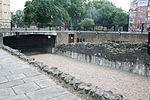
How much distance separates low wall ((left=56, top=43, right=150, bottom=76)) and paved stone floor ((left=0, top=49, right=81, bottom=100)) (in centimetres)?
828

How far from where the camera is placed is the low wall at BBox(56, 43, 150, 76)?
1075cm

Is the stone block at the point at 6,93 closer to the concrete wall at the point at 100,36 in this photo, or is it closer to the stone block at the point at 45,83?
the stone block at the point at 45,83

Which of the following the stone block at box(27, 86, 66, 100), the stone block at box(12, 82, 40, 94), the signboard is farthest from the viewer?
the signboard

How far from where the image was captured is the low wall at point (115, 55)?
10.8 metres

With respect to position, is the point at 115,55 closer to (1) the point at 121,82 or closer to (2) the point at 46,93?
(1) the point at 121,82

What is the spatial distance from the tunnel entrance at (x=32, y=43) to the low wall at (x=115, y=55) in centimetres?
496

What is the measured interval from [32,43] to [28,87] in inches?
803

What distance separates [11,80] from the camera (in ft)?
15.2

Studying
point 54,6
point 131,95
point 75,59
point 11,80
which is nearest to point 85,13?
point 54,6

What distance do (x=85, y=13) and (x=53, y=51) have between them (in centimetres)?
2247

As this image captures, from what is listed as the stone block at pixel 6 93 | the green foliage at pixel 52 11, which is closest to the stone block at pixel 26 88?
the stone block at pixel 6 93

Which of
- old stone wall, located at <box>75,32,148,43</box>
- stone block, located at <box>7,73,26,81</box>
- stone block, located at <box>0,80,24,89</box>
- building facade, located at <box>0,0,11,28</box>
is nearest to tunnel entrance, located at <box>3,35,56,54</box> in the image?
old stone wall, located at <box>75,32,148,43</box>

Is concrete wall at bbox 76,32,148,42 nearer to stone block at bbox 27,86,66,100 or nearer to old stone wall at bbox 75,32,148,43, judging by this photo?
old stone wall at bbox 75,32,148,43

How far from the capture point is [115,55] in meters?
12.6
